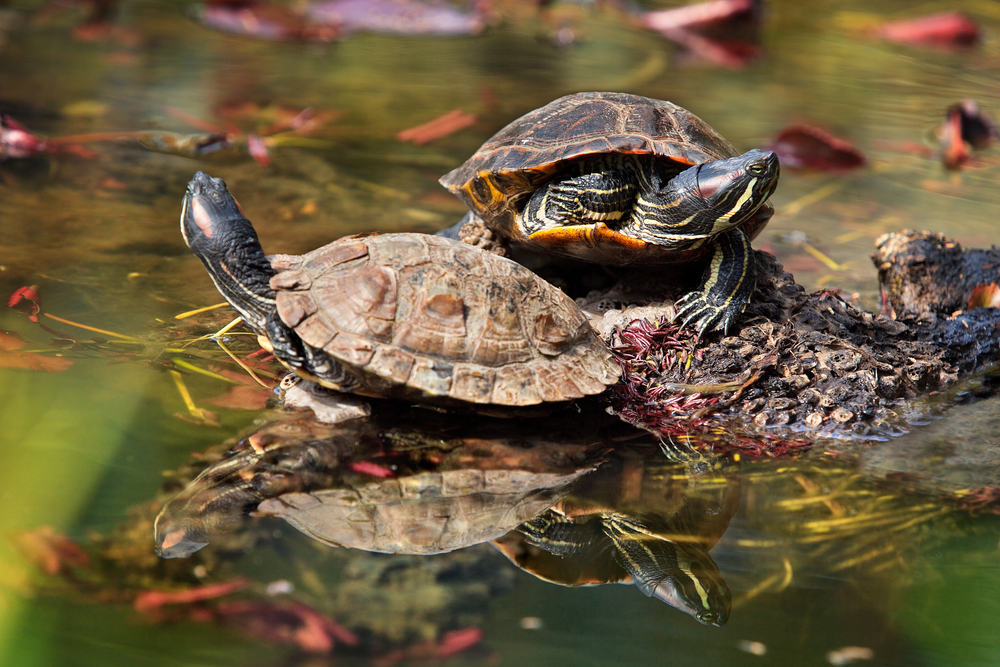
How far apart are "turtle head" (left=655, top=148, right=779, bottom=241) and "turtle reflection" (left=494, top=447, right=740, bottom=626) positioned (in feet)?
3.07

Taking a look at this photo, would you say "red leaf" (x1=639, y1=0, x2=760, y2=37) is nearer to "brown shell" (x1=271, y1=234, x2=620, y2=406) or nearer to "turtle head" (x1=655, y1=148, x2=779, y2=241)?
"turtle head" (x1=655, y1=148, x2=779, y2=241)

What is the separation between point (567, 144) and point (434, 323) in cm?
102

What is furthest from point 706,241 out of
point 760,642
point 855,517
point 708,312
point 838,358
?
point 760,642

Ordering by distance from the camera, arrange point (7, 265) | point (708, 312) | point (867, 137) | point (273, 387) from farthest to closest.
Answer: point (867, 137) < point (7, 265) < point (708, 312) < point (273, 387)

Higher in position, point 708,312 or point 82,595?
point 708,312

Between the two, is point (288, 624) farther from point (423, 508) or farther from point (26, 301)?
point (26, 301)

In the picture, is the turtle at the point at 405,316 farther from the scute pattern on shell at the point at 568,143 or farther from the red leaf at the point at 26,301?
the red leaf at the point at 26,301

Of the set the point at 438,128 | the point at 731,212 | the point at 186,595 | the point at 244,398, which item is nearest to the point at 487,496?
the point at 186,595

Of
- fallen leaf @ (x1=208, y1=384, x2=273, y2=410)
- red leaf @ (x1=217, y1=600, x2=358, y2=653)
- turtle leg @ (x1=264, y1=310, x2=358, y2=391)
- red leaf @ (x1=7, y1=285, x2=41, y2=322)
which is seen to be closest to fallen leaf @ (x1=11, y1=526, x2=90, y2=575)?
red leaf @ (x1=217, y1=600, x2=358, y2=653)

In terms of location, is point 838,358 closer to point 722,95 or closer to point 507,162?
point 507,162

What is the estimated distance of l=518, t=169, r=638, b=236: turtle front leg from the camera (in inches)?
123

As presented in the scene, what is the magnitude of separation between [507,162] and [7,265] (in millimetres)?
2413

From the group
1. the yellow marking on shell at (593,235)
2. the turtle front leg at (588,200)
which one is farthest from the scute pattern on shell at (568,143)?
the yellow marking on shell at (593,235)

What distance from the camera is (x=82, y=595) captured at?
1885 mm
